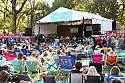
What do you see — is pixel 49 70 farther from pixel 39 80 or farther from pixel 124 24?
pixel 124 24

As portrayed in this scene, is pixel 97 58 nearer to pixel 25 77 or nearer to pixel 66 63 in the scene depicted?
pixel 66 63

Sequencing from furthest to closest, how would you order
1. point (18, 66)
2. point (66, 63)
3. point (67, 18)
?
point (67, 18) → point (66, 63) → point (18, 66)

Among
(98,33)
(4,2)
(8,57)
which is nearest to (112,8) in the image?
(4,2)

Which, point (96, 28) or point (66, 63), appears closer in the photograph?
point (66, 63)

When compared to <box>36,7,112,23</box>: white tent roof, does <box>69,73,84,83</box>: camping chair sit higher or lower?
lower

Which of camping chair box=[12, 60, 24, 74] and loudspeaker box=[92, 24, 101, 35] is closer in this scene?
camping chair box=[12, 60, 24, 74]

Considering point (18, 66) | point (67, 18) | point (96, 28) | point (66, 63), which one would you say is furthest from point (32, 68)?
point (67, 18)

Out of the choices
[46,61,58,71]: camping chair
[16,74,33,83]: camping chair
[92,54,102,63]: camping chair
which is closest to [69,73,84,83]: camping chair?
[16,74,33,83]: camping chair

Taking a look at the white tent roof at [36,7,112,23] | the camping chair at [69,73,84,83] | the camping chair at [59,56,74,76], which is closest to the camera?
the camping chair at [69,73,84,83]

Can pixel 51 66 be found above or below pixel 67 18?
below

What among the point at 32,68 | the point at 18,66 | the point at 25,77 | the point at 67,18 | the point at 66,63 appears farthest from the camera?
the point at 67,18

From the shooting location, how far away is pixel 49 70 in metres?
11.0

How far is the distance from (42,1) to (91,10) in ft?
28.9

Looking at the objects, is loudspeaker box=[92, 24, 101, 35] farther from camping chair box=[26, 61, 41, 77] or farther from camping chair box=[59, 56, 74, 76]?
camping chair box=[26, 61, 41, 77]
